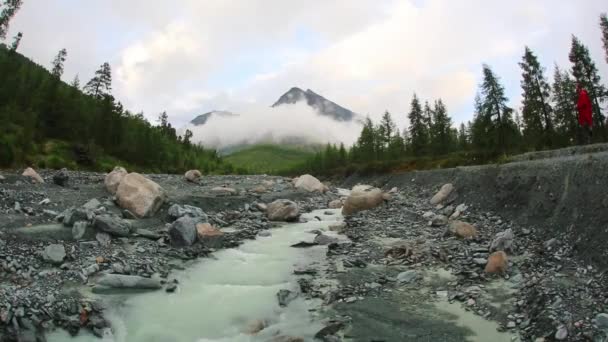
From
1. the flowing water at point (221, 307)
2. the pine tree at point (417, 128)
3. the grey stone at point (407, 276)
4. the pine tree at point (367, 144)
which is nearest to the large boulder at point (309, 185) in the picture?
the flowing water at point (221, 307)

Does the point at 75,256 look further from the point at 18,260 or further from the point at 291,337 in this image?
the point at 291,337

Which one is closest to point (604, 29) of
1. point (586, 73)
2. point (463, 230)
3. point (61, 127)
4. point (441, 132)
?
point (586, 73)

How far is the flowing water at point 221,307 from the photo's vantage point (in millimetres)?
9859

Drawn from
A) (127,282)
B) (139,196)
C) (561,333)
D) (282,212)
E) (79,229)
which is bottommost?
(561,333)

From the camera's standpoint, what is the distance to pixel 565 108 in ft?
179

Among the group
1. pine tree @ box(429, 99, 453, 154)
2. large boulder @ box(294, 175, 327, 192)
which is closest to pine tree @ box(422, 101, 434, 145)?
pine tree @ box(429, 99, 453, 154)

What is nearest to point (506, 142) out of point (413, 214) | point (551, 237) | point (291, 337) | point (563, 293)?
point (413, 214)

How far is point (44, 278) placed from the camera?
11.5 metres

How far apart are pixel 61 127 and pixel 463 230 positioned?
68.1 m

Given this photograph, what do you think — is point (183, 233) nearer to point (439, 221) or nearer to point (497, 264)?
point (497, 264)

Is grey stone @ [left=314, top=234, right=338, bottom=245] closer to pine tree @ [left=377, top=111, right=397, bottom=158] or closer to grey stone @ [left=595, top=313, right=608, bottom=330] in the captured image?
grey stone @ [left=595, top=313, right=608, bottom=330]

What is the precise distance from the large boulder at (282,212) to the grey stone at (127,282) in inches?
478

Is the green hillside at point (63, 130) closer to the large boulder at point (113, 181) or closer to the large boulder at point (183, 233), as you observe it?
the large boulder at point (113, 181)

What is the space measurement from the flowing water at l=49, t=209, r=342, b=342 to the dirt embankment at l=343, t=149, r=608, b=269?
865 centimetres
